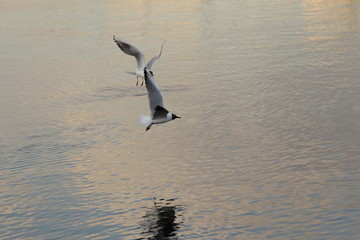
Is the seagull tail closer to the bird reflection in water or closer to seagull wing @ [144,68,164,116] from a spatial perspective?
seagull wing @ [144,68,164,116]

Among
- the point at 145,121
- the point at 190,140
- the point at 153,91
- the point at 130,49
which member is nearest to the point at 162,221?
the point at 145,121

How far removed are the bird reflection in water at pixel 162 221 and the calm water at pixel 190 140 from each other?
0.12 feet

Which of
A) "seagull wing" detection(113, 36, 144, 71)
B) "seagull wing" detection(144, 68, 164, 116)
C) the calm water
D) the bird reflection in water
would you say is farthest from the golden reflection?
the bird reflection in water

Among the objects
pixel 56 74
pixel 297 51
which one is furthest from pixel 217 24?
pixel 56 74

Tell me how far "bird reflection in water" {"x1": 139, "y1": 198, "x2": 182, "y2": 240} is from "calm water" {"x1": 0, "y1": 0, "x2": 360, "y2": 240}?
0.04m

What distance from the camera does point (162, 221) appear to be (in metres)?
14.1

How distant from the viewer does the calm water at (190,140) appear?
14289mm

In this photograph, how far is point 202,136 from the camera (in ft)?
64.8

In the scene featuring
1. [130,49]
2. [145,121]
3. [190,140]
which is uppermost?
[130,49]

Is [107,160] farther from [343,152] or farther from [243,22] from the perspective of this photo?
[243,22]

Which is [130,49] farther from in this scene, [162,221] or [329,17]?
[329,17]

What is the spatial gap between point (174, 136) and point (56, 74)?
11659 millimetres

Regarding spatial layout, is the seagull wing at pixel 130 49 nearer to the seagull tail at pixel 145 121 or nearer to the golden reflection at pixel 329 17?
the seagull tail at pixel 145 121

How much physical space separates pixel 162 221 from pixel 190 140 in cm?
553
